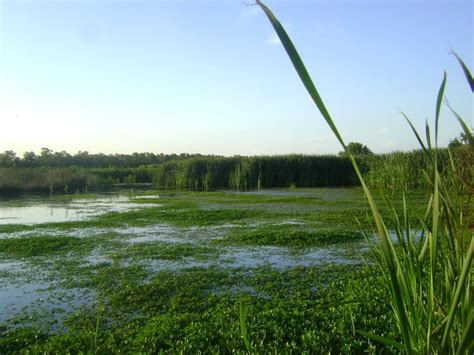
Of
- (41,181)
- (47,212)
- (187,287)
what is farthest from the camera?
(41,181)

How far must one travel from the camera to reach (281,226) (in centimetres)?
1085

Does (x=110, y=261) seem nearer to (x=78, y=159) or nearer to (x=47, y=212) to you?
(x=47, y=212)

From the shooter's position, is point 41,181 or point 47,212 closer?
point 47,212

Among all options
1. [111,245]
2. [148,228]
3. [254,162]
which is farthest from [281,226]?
[254,162]

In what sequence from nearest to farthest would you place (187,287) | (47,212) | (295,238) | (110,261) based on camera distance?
1. (187,287)
2. (110,261)
3. (295,238)
4. (47,212)

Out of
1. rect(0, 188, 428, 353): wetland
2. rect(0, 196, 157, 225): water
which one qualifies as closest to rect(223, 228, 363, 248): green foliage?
rect(0, 188, 428, 353): wetland

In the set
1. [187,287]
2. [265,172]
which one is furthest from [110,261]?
[265,172]

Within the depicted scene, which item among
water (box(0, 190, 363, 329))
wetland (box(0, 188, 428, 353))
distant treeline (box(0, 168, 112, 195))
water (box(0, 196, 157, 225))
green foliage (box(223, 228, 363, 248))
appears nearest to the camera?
wetland (box(0, 188, 428, 353))

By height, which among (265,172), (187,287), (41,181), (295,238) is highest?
(265,172)

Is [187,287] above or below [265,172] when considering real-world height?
below

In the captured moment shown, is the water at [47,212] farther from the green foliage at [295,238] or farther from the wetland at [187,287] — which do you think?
the green foliage at [295,238]

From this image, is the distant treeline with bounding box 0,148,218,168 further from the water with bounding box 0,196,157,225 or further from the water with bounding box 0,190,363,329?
the water with bounding box 0,190,363,329

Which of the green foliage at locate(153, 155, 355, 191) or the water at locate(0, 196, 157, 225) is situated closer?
the water at locate(0, 196, 157, 225)

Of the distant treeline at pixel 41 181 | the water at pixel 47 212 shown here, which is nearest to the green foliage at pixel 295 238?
the water at pixel 47 212
